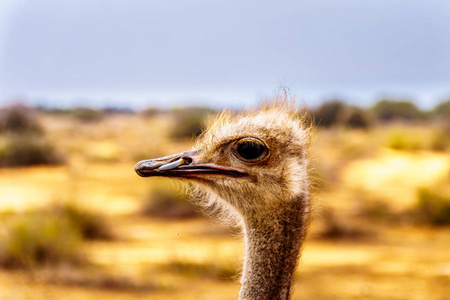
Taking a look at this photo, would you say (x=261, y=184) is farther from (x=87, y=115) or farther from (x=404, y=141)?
(x=87, y=115)

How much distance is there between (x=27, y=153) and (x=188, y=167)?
17.2 m

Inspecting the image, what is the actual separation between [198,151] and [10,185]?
13.5 meters

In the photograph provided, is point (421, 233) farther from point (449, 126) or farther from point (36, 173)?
point (449, 126)

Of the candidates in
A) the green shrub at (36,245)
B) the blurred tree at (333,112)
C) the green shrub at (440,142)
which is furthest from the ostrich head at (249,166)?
the blurred tree at (333,112)

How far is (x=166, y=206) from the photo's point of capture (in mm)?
12094

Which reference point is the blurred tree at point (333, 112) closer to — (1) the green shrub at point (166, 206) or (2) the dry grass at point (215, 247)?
(2) the dry grass at point (215, 247)

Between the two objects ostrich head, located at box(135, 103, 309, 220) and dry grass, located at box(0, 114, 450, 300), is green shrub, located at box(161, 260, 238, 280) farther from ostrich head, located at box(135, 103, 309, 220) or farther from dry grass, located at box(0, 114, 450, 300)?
ostrich head, located at box(135, 103, 309, 220)

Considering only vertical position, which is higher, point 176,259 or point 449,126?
point 449,126

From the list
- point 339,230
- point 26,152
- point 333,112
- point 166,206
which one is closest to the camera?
point 339,230

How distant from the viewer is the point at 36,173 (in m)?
17.4

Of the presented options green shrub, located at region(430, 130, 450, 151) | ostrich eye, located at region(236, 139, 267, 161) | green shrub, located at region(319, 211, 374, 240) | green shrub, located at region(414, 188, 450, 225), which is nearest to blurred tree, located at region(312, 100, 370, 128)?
green shrub, located at region(430, 130, 450, 151)

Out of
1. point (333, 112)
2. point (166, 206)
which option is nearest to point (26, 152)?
point (166, 206)

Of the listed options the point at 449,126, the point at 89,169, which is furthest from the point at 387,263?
the point at 449,126

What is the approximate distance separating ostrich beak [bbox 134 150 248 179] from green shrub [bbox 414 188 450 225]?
9.51 metres
